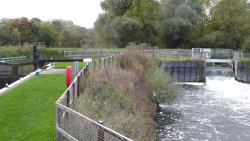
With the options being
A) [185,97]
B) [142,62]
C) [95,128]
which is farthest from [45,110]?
[185,97]

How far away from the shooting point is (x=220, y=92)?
4019 cm

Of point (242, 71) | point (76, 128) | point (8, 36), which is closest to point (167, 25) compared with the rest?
point (242, 71)

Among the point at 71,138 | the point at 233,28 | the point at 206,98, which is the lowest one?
the point at 206,98

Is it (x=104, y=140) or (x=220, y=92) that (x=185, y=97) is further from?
(x=104, y=140)

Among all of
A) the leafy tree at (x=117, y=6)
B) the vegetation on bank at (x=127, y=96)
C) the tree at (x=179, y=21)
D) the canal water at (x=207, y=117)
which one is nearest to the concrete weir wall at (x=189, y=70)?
the canal water at (x=207, y=117)

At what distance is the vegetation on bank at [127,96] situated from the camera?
13039 millimetres

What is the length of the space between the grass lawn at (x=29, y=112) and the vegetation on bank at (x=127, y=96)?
134cm

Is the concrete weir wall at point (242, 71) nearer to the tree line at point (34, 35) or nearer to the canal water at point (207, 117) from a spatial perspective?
the canal water at point (207, 117)

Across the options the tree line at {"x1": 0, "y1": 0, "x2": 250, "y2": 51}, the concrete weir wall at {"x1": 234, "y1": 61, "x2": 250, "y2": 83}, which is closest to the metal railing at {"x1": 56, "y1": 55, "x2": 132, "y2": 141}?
the concrete weir wall at {"x1": 234, "y1": 61, "x2": 250, "y2": 83}

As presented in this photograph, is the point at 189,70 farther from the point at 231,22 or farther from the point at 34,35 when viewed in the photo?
the point at 34,35

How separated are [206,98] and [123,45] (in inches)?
1464

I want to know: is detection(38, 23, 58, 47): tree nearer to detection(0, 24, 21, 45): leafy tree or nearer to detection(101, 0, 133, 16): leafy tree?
detection(0, 24, 21, 45): leafy tree

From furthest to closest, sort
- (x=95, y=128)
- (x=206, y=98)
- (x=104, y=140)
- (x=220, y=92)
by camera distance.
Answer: (x=220, y=92)
(x=206, y=98)
(x=95, y=128)
(x=104, y=140)

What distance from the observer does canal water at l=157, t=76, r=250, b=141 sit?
2216 cm
